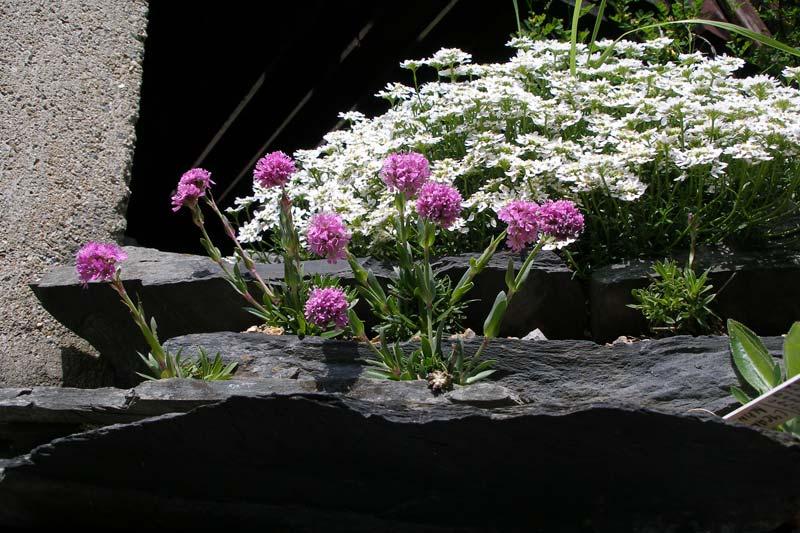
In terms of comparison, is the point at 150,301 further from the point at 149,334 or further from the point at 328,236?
the point at 328,236

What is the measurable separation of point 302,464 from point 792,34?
185 inches

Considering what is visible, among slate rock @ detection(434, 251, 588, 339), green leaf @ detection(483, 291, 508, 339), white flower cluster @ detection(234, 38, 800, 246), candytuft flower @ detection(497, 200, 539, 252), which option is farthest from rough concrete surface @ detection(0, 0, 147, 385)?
candytuft flower @ detection(497, 200, 539, 252)

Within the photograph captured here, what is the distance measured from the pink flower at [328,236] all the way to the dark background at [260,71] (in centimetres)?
393

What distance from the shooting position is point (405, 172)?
2426mm

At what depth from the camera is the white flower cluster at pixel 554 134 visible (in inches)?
118

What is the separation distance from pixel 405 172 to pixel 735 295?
1.22m

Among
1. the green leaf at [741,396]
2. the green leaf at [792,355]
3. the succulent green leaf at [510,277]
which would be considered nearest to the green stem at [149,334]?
the succulent green leaf at [510,277]

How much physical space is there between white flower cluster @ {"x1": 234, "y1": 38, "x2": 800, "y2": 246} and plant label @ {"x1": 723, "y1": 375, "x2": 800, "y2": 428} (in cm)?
127

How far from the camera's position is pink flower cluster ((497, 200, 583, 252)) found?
2309mm

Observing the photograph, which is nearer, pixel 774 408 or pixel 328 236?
pixel 774 408

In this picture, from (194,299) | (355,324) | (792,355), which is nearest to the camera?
(792,355)

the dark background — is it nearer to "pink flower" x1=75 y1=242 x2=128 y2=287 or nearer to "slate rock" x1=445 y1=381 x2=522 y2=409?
"pink flower" x1=75 y1=242 x2=128 y2=287

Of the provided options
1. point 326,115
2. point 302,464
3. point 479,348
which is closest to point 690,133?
point 479,348

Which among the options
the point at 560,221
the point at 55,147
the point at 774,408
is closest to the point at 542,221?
the point at 560,221
